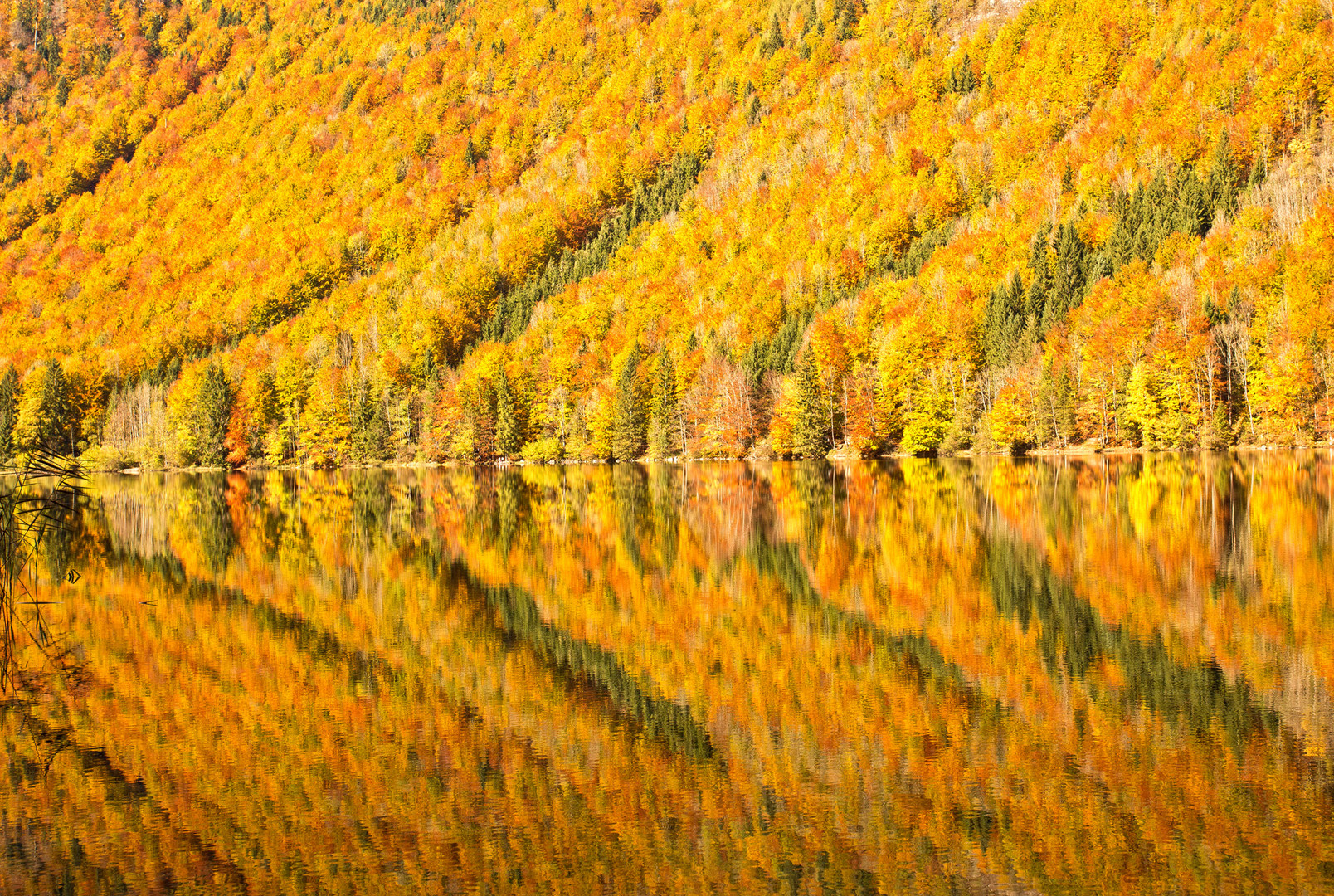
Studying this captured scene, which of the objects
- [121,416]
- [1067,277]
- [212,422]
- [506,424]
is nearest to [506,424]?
[506,424]

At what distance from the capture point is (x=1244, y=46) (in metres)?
168

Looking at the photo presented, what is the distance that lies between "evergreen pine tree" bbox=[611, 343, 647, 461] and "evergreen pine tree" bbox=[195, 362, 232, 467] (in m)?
47.7

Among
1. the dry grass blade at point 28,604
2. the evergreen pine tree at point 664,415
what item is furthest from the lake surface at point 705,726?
the evergreen pine tree at point 664,415

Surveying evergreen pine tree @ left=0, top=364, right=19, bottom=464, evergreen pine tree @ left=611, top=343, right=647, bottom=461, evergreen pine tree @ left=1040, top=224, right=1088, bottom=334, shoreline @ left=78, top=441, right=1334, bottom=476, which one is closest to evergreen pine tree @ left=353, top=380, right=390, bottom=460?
shoreline @ left=78, top=441, right=1334, bottom=476

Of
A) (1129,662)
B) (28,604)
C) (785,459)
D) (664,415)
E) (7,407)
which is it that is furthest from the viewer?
(7,407)

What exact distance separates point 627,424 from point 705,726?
10225 centimetres

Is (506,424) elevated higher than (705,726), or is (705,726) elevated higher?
(506,424)

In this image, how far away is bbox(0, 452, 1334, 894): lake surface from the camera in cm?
969

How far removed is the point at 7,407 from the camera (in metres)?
138

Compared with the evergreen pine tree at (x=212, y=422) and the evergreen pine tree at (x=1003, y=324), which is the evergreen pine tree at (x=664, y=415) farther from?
the evergreen pine tree at (x=212, y=422)

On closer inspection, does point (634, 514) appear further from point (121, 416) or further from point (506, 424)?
→ point (121, 416)

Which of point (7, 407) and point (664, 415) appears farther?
point (7, 407)

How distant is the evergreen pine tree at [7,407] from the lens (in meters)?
128

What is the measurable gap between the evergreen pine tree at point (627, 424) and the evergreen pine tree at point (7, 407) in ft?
205
